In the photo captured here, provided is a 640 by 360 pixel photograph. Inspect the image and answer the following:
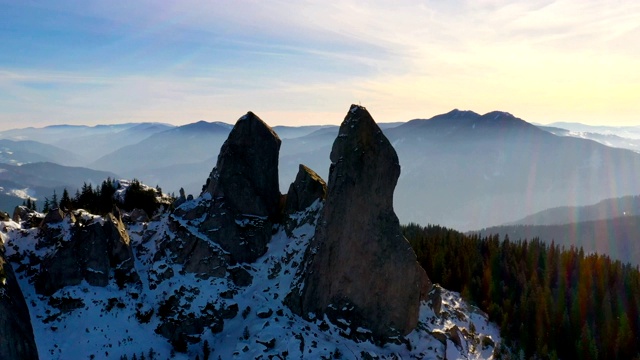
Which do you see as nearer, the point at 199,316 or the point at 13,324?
the point at 13,324

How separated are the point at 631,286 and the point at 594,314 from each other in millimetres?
16571

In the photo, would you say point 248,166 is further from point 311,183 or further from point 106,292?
point 106,292

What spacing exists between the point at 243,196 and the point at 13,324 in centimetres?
2531

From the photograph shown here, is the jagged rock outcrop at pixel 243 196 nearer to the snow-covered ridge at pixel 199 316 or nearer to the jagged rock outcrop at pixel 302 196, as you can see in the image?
the snow-covered ridge at pixel 199 316

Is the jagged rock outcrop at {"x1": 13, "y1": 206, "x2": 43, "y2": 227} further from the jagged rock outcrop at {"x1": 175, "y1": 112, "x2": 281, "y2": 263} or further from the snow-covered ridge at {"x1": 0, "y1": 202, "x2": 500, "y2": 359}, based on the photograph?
the jagged rock outcrop at {"x1": 175, "y1": 112, "x2": 281, "y2": 263}

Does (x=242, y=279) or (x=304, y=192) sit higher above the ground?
(x=304, y=192)

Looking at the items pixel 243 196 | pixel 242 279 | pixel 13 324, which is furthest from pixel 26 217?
pixel 242 279

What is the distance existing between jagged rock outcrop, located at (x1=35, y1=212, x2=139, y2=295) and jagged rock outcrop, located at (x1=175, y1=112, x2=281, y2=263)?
743 centimetres

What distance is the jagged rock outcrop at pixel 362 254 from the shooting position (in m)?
43.1

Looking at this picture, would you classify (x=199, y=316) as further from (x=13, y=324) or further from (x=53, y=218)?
(x=53, y=218)

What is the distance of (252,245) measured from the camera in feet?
161

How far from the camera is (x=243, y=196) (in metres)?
50.6

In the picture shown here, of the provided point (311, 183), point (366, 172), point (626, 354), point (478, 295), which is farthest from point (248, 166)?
point (626, 354)

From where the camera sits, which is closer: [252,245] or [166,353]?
[166,353]
